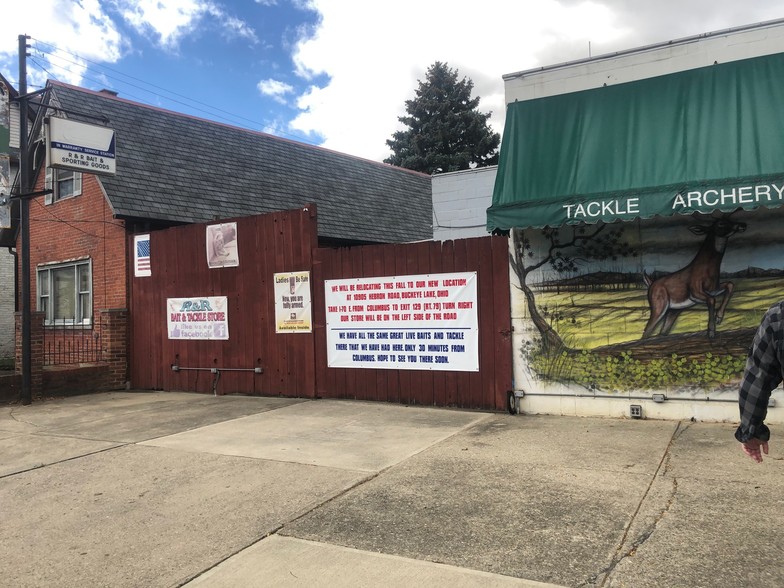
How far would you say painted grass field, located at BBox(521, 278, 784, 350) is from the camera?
650 cm

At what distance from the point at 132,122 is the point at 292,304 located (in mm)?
8049

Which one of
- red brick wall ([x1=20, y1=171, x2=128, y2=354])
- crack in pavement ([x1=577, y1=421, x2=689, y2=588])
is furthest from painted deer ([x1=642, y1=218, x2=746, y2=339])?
red brick wall ([x1=20, y1=171, x2=128, y2=354])

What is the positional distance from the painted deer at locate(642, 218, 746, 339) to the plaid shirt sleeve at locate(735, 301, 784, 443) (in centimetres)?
447

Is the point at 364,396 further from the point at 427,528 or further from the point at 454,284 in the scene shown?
the point at 427,528

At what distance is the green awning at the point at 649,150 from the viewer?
590cm

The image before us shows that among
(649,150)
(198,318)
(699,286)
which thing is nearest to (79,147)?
(198,318)

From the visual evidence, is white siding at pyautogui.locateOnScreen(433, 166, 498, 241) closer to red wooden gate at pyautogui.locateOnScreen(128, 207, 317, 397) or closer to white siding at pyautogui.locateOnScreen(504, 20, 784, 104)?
red wooden gate at pyautogui.locateOnScreen(128, 207, 317, 397)

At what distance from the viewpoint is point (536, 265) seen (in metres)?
7.63

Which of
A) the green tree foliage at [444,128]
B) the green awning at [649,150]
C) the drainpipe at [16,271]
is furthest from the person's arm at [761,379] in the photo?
the green tree foliage at [444,128]

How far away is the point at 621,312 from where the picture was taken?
23.4 feet

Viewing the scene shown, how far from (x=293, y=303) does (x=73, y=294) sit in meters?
7.23

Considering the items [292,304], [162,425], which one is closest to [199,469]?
[162,425]

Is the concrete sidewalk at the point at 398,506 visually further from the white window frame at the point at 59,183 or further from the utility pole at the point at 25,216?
the white window frame at the point at 59,183

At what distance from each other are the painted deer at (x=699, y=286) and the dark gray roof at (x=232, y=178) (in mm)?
9797
